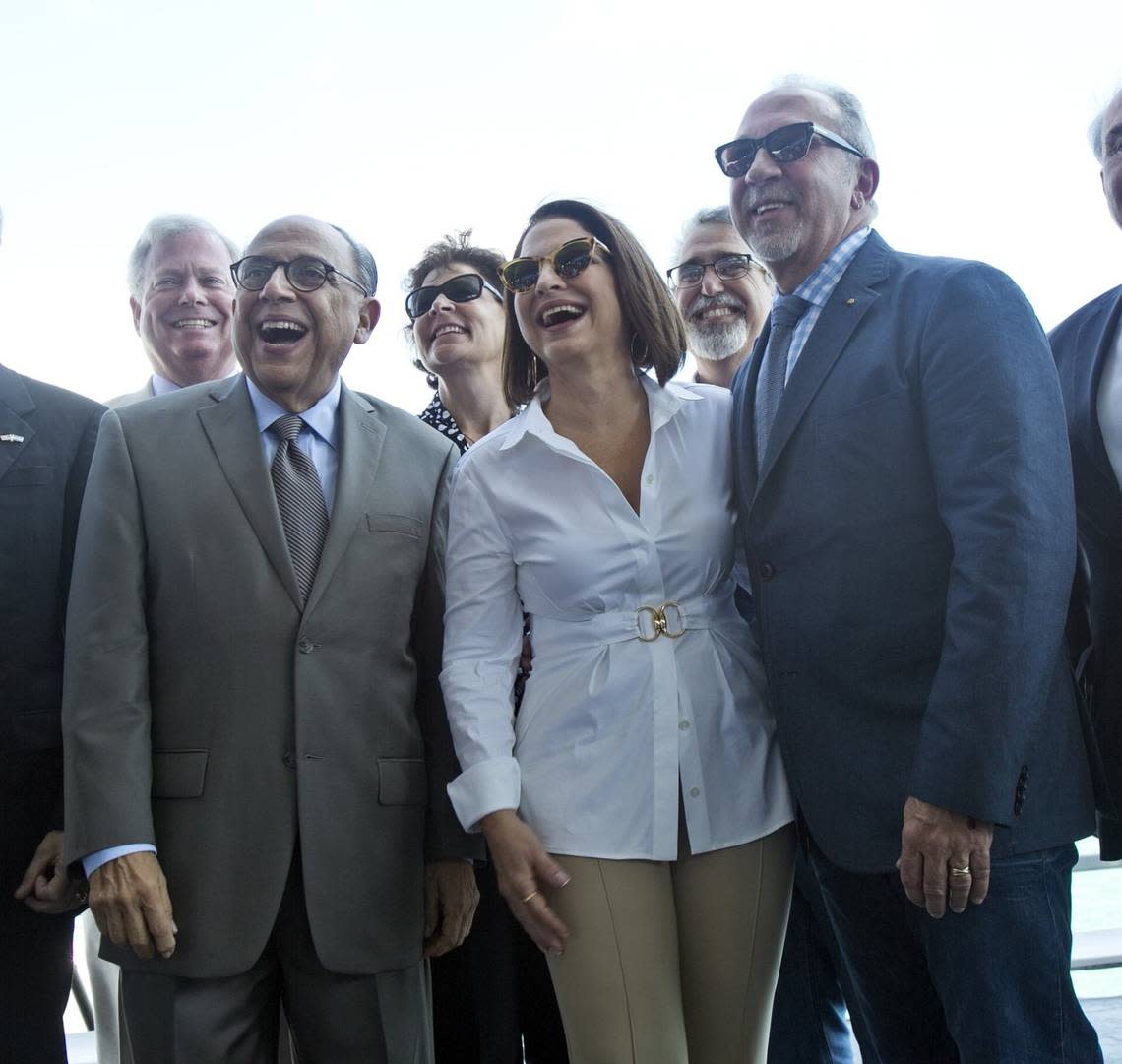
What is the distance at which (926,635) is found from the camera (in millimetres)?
1562

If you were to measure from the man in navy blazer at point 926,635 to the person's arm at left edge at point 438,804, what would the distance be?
22.5 inches

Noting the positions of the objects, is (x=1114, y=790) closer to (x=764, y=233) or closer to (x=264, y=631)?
(x=764, y=233)

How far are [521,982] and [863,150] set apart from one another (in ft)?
6.14

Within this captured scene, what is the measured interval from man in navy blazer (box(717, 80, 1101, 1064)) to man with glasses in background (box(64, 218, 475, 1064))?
0.64 metres

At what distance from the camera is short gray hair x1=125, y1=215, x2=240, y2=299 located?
3158mm

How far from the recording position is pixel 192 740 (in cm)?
178

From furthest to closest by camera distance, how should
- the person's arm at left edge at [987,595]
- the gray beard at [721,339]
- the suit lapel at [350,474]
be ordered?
the gray beard at [721,339] → the suit lapel at [350,474] → the person's arm at left edge at [987,595]

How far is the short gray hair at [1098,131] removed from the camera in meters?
2.07

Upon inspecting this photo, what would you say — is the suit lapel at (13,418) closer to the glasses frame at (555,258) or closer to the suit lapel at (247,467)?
the suit lapel at (247,467)

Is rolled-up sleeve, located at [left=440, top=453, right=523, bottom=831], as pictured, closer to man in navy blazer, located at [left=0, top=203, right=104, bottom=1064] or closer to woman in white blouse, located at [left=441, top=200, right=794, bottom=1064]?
woman in white blouse, located at [left=441, top=200, right=794, bottom=1064]

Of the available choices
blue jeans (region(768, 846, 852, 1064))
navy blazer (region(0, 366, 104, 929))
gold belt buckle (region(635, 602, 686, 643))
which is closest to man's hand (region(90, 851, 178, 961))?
navy blazer (region(0, 366, 104, 929))

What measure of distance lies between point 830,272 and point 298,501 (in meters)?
0.97

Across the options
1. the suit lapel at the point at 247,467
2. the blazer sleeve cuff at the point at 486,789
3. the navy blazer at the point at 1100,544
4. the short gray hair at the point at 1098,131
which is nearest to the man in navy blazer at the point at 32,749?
the suit lapel at the point at 247,467

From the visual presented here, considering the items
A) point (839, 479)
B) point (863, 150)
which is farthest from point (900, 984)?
point (863, 150)
